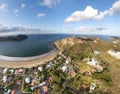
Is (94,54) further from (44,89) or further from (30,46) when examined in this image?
(30,46)

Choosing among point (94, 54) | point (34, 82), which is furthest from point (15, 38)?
point (94, 54)

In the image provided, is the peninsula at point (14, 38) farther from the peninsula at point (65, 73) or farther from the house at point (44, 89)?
the house at point (44, 89)

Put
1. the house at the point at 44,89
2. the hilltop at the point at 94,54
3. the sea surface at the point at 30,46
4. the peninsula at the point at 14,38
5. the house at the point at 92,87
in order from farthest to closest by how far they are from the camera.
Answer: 1. the house at the point at 92,87
2. the hilltop at the point at 94,54
3. the house at the point at 44,89
4. the peninsula at the point at 14,38
5. the sea surface at the point at 30,46

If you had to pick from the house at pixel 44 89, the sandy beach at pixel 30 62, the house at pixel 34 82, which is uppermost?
the sandy beach at pixel 30 62

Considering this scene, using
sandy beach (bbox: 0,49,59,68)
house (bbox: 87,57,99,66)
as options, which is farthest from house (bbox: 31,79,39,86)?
house (bbox: 87,57,99,66)

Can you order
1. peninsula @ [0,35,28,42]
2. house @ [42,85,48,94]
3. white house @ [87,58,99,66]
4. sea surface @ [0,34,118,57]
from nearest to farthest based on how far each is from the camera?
sea surface @ [0,34,118,57] → peninsula @ [0,35,28,42] → house @ [42,85,48,94] → white house @ [87,58,99,66]

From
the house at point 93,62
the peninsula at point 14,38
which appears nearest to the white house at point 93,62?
the house at point 93,62

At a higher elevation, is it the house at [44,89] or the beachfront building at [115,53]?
the beachfront building at [115,53]

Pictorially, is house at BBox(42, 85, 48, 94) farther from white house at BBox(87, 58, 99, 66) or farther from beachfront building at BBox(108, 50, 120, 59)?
beachfront building at BBox(108, 50, 120, 59)

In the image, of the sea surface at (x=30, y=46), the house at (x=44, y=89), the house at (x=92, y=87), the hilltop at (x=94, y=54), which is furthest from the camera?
the house at (x=92, y=87)
